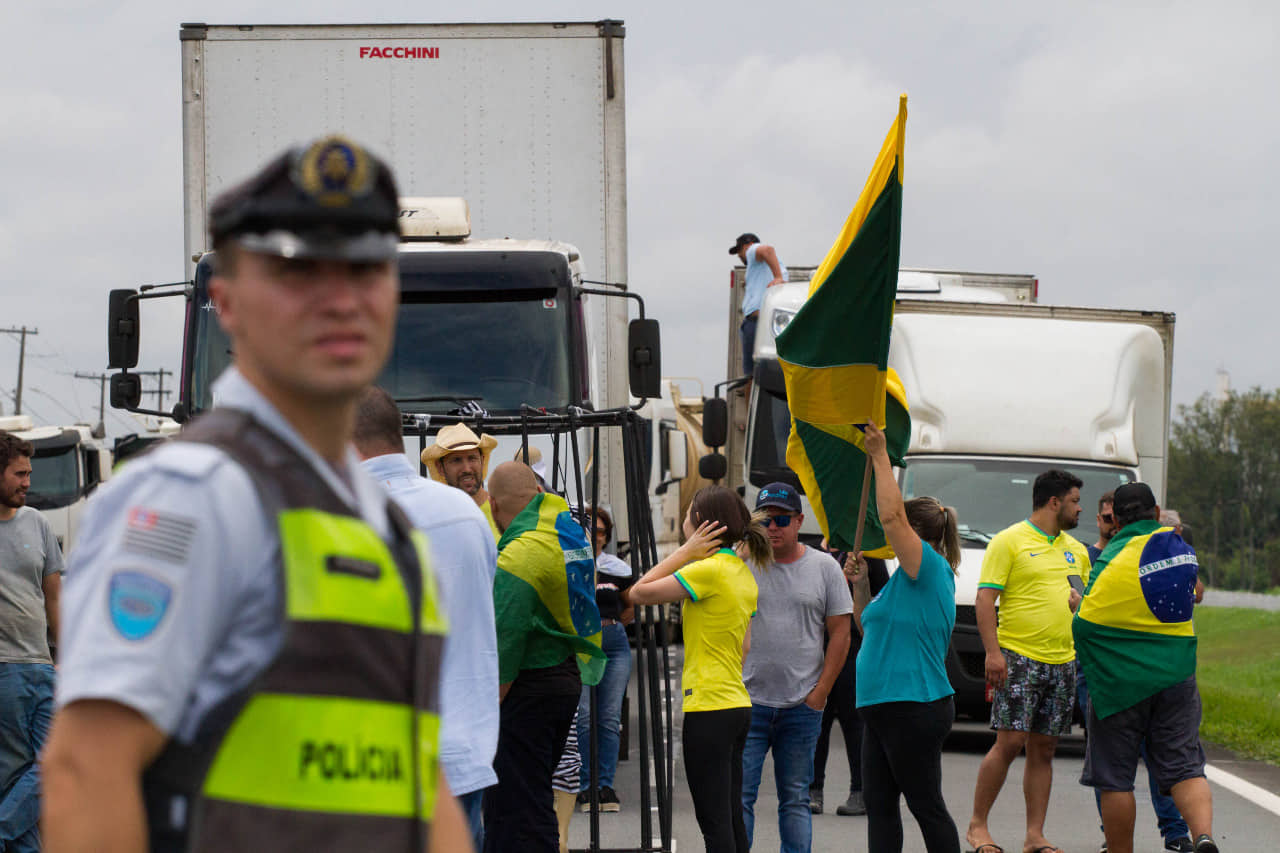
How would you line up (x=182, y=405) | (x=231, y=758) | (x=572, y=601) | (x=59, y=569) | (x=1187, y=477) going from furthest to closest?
(x=1187, y=477)
(x=182, y=405)
(x=59, y=569)
(x=572, y=601)
(x=231, y=758)

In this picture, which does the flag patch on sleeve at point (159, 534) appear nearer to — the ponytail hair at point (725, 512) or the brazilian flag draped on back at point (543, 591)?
the brazilian flag draped on back at point (543, 591)

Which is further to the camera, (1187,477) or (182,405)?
(1187,477)

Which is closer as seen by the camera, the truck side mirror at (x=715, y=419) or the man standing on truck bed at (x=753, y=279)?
the truck side mirror at (x=715, y=419)

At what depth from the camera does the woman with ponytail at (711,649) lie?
719cm

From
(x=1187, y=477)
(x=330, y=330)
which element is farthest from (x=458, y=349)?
(x=1187, y=477)

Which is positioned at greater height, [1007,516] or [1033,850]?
[1007,516]

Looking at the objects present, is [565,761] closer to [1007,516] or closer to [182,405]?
[182,405]

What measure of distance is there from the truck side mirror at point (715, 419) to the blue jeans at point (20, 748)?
23.2ft

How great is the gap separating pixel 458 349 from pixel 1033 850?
4446mm

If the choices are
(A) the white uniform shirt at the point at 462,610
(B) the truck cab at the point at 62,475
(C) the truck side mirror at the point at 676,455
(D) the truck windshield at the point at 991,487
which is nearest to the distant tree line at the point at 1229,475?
(B) the truck cab at the point at 62,475

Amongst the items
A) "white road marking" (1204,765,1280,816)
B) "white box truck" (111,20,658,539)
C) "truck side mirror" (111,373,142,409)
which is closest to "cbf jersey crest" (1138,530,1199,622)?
"white road marking" (1204,765,1280,816)

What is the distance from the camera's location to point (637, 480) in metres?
8.07

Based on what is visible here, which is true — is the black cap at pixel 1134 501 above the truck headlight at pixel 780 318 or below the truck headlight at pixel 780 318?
below

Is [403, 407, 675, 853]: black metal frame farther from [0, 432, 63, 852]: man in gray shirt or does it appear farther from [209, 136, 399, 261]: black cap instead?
[209, 136, 399, 261]: black cap
